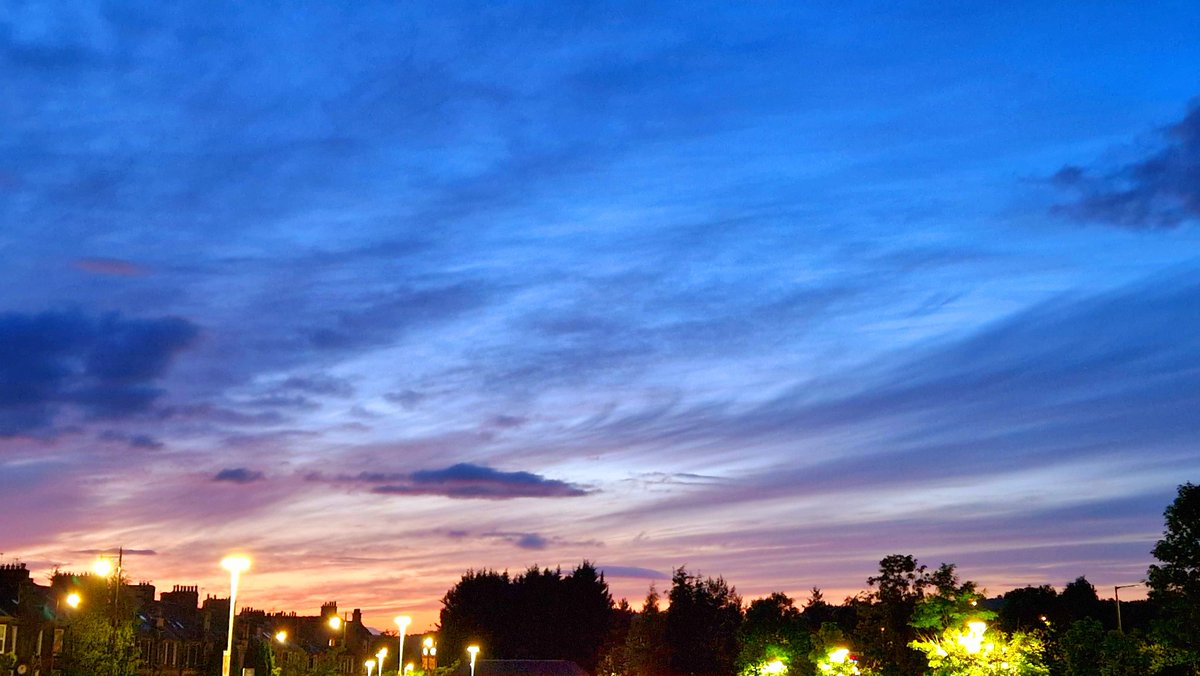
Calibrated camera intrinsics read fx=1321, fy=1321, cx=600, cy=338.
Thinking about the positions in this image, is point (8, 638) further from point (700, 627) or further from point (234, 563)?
point (700, 627)

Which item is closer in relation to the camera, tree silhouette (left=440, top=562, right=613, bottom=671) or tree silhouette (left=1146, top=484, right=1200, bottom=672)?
tree silhouette (left=1146, top=484, right=1200, bottom=672)

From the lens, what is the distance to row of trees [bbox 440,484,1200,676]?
43.3 metres

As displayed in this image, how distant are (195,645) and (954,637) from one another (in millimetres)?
66854

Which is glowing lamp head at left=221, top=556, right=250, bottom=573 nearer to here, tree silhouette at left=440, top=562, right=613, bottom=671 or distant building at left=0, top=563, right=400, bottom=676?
distant building at left=0, top=563, right=400, bottom=676

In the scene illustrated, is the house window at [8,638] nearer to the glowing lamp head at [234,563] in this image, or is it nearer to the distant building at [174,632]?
the distant building at [174,632]

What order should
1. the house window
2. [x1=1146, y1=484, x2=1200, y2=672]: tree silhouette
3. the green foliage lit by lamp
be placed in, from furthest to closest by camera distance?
the house window → the green foliage lit by lamp → [x1=1146, y1=484, x2=1200, y2=672]: tree silhouette

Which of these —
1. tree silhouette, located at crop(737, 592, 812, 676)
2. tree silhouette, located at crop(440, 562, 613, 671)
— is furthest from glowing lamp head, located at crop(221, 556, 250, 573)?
tree silhouette, located at crop(440, 562, 613, 671)

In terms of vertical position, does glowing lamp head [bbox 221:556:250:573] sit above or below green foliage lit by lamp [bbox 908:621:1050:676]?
above

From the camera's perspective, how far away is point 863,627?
6850 cm

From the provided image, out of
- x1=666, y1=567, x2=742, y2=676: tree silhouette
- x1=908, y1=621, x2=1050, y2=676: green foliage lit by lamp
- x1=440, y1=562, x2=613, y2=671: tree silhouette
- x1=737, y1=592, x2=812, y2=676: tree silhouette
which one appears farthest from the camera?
x1=440, y1=562, x2=613, y2=671: tree silhouette

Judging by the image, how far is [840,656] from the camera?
7269 cm

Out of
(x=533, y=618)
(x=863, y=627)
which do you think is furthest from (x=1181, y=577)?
(x=533, y=618)

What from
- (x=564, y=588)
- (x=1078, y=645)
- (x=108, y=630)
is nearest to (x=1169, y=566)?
(x=1078, y=645)

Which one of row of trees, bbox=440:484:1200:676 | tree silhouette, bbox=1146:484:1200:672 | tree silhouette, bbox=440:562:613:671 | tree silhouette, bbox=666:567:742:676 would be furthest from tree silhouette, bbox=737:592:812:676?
tree silhouette, bbox=440:562:613:671
